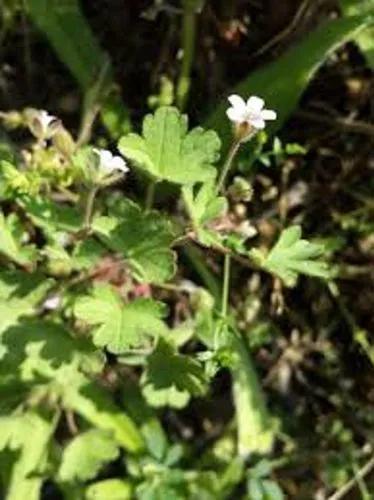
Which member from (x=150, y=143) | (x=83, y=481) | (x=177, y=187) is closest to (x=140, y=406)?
(x=83, y=481)

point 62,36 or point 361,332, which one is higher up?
point 62,36

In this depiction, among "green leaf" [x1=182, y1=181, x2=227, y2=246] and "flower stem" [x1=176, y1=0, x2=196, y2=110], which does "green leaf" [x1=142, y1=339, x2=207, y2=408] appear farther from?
"flower stem" [x1=176, y1=0, x2=196, y2=110]

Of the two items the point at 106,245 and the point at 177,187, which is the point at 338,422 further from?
the point at 106,245

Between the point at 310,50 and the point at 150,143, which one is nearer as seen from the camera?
the point at 150,143

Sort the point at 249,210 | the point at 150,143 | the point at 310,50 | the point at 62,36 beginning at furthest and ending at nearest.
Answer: the point at 249,210 < the point at 62,36 < the point at 310,50 < the point at 150,143

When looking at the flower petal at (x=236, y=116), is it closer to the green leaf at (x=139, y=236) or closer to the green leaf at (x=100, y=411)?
the green leaf at (x=139, y=236)

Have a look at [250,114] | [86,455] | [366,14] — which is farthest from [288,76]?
[86,455]
